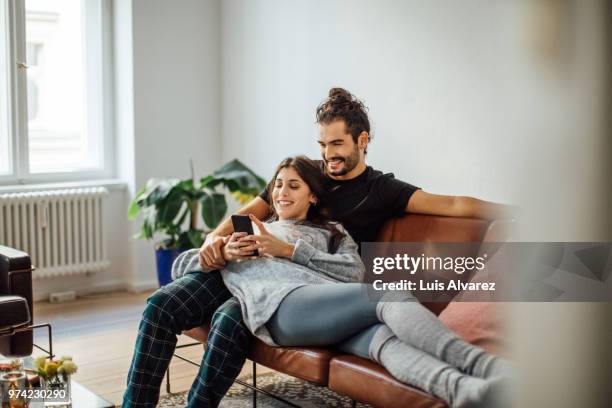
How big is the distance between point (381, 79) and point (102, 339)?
1.89m

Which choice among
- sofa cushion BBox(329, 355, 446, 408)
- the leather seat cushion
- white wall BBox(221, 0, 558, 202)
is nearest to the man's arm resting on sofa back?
white wall BBox(221, 0, 558, 202)

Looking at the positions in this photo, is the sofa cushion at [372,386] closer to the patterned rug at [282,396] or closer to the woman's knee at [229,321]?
the woman's knee at [229,321]

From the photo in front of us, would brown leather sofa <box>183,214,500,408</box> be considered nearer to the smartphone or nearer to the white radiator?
the smartphone

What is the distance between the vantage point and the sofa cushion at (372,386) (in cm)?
195

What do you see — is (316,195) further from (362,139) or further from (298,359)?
(298,359)

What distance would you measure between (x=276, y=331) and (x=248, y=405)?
1.94 ft

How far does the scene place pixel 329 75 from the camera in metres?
4.19

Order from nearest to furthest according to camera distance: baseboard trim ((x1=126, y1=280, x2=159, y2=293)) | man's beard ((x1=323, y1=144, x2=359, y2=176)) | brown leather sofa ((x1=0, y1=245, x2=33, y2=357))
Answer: man's beard ((x1=323, y1=144, x2=359, y2=176)) < brown leather sofa ((x1=0, y1=245, x2=33, y2=357)) < baseboard trim ((x1=126, y1=280, x2=159, y2=293))

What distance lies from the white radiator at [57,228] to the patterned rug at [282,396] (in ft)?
6.02

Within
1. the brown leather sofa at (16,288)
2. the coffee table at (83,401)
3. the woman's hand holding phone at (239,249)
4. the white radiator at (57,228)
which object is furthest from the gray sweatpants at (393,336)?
the white radiator at (57,228)

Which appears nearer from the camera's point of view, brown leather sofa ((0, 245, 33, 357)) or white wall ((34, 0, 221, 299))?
brown leather sofa ((0, 245, 33, 357))

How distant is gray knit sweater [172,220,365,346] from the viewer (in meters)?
2.41

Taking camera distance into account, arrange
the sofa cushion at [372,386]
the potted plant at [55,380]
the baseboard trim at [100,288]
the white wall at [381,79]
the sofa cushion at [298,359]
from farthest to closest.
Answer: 1. the baseboard trim at [100,288]
2. the white wall at [381,79]
3. the sofa cushion at [298,359]
4. the potted plant at [55,380]
5. the sofa cushion at [372,386]

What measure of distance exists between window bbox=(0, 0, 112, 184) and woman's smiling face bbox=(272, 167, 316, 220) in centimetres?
224
